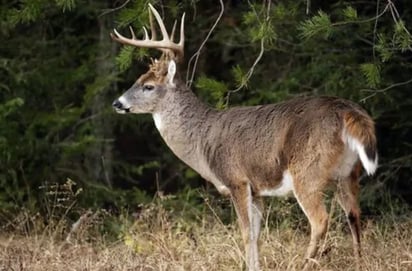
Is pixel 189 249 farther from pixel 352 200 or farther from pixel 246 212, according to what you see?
pixel 352 200

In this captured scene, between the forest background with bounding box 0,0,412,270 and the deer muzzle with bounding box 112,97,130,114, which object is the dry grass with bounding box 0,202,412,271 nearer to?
the forest background with bounding box 0,0,412,270

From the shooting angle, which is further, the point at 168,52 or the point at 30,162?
the point at 30,162

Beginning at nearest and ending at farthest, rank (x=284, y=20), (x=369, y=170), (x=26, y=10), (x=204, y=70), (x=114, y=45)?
(x=369, y=170), (x=26, y=10), (x=284, y=20), (x=114, y=45), (x=204, y=70)

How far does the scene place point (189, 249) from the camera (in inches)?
353

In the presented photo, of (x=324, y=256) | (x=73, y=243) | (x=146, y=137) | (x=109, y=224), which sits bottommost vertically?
(x=146, y=137)

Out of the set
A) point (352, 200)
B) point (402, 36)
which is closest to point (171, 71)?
point (352, 200)

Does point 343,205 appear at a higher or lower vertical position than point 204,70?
higher

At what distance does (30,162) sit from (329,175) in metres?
5.04

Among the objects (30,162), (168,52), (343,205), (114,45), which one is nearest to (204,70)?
(114,45)

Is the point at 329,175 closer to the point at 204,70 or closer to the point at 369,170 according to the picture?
the point at 369,170

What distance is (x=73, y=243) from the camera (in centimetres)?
962

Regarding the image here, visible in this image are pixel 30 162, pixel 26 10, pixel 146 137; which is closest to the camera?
pixel 26 10

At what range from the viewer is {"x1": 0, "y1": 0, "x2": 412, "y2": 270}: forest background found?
10.4 m

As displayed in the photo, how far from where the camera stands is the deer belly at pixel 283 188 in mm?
8359
